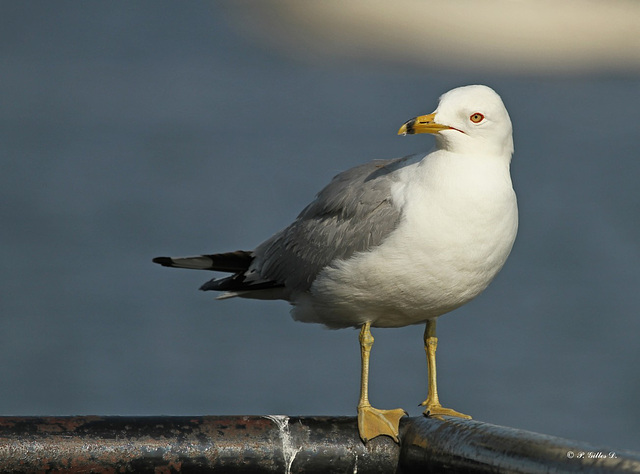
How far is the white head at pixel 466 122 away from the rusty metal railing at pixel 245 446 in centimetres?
117

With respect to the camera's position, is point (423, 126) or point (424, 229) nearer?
point (424, 229)

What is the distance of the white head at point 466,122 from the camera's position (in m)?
4.02

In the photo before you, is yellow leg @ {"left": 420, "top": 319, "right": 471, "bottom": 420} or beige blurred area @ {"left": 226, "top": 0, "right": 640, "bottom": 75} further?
beige blurred area @ {"left": 226, "top": 0, "right": 640, "bottom": 75}

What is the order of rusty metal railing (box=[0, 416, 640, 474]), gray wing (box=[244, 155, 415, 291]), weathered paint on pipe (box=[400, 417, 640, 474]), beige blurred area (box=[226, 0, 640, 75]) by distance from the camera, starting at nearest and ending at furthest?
weathered paint on pipe (box=[400, 417, 640, 474])
rusty metal railing (box=[0, 416, 640, 474])
gray wing (box=[244, 155, 415, 291])
beige blurred area (box=[226, 0, 640, 75])

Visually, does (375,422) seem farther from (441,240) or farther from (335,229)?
(335,229)

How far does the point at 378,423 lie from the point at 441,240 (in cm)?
79

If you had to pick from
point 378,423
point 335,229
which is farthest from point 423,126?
point 378,423

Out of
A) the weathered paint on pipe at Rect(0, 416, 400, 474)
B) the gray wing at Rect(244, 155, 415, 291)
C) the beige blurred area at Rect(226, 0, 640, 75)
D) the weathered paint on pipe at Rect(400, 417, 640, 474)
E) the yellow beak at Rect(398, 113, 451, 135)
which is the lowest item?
the weathered paint on pipe at Rect(0, 416, 400, 474)

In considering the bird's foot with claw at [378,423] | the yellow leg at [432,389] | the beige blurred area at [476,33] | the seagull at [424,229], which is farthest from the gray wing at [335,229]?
the beige blurred area at [476,33]

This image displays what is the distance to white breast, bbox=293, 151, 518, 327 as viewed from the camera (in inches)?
153

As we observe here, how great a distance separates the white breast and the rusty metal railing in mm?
758

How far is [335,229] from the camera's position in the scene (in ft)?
14.5

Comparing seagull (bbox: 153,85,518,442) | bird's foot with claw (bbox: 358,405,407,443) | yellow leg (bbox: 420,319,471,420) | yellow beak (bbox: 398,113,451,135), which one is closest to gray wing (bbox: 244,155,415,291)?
seagull (bbox: 153,85,518,442)

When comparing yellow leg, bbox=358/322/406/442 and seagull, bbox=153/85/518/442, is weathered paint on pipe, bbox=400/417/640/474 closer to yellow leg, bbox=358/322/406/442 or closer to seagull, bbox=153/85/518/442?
yellow leg, bbox=358/322/406/442
